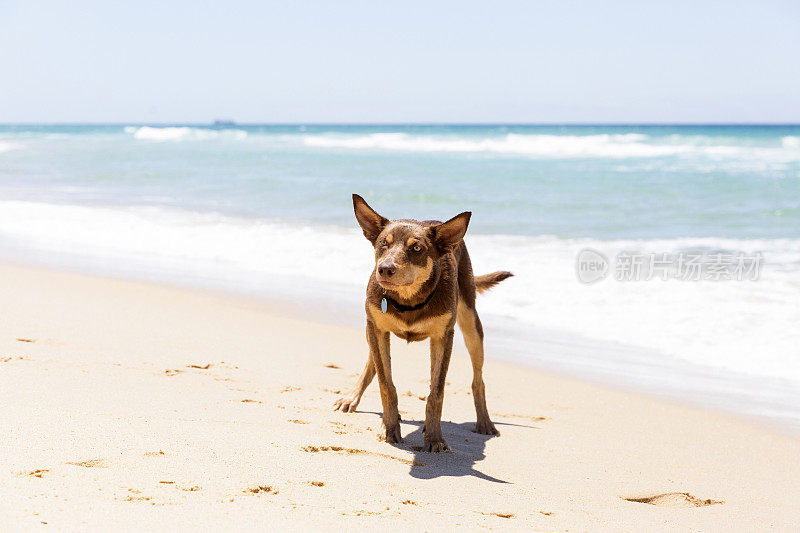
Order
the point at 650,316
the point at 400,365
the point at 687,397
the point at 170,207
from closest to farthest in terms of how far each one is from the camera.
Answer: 1. the point at 687,397
2. the point at 400,365
3. the point at 650,316
4. the point at 170,207

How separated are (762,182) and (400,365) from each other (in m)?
20.8

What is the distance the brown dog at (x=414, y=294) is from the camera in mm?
4324

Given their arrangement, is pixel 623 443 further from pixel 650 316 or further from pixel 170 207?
pixel 170 207

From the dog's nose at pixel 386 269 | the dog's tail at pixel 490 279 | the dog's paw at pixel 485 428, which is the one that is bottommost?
the dog's paw at pixel 485 428

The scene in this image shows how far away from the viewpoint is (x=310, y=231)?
1352cm

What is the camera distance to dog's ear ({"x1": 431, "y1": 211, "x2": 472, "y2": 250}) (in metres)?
4.43

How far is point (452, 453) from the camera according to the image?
4609mm

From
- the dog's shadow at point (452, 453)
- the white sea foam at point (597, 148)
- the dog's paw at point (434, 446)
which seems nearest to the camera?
the dog's shadow at point (452, 453)

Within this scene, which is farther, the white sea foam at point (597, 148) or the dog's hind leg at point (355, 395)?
the white sea foam at point (597, 148)

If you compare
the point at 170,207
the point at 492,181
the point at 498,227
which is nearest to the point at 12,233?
the point at 170,207

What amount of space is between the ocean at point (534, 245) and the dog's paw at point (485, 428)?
5.72ft

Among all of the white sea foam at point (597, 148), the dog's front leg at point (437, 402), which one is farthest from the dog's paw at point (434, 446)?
the white sea foam at point (597, 148)

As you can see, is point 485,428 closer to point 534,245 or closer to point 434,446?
point 434,446

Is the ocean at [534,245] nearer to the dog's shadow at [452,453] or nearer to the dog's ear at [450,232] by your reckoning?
the dog's shadow at [452,453]
